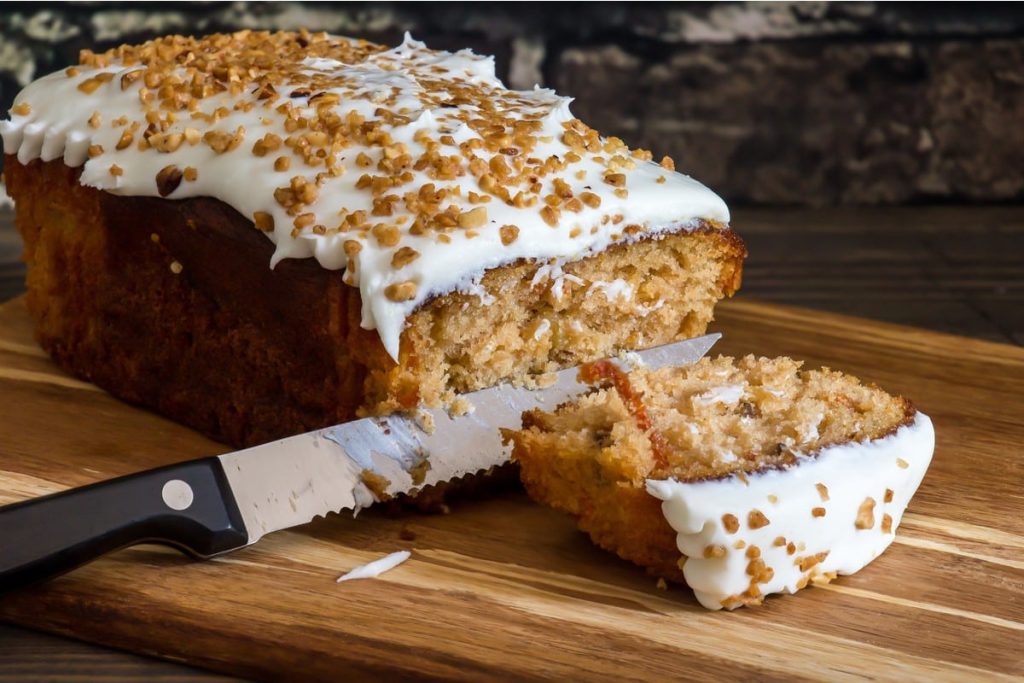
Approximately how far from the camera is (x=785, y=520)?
92.2 inches

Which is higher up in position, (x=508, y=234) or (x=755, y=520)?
(x=508, y=234)

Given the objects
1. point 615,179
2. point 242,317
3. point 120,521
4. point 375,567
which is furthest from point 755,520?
point 242,317

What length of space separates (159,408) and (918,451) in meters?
1.78

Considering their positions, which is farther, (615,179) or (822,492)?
(615,179)

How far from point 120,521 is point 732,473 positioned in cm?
107

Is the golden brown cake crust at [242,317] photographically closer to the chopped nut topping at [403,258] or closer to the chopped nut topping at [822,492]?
the chopped nut topping at [403,258]

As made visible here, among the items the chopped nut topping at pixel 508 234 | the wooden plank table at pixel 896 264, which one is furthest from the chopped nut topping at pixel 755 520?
the wooden plank table at pixel 896 264

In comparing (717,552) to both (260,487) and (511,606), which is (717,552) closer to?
(511,606)

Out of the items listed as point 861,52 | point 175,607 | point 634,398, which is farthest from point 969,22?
point 175,607

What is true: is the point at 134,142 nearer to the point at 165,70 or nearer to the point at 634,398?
the point at 165,70

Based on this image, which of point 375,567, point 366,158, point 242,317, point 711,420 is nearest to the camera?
point 375,567

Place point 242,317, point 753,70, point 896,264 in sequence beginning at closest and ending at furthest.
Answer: point 242,317, point 896,264, point 753,70

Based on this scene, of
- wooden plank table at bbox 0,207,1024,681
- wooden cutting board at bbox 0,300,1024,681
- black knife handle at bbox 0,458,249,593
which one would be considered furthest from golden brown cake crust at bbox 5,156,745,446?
wooden plank table at bbox 0,207,1024,681

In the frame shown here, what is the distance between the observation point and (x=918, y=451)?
259 cm
